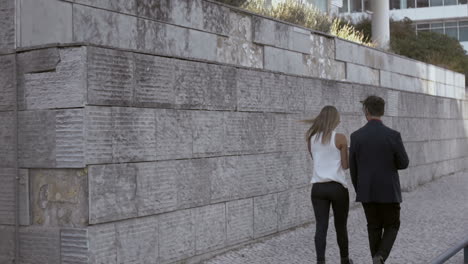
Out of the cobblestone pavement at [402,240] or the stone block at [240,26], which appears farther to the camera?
the stone block at [240,26]

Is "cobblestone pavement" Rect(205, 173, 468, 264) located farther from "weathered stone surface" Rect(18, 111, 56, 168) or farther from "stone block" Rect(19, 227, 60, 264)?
"weathered stone surface" Rect(18, 111, 56, 168)

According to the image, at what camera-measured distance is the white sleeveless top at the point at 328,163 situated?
20.0 ft

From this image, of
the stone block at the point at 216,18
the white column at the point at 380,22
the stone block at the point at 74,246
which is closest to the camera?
the stone block at the point at 74,246

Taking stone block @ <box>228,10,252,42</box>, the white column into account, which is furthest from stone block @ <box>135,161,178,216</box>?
the white column

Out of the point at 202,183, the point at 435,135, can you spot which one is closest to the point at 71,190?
the point at 202,183

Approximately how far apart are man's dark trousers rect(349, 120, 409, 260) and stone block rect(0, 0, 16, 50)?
338cm

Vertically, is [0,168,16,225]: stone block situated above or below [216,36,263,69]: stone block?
below

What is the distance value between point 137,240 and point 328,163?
198 centimetres

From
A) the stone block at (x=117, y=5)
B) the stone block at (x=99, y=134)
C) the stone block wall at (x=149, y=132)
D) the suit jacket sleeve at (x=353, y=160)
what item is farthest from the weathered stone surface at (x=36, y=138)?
the suit jacket sleeve at (x=353, y=160)

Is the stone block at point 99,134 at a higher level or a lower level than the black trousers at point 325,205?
higher

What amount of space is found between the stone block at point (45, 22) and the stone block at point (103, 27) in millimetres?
130

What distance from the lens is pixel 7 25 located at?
594cm

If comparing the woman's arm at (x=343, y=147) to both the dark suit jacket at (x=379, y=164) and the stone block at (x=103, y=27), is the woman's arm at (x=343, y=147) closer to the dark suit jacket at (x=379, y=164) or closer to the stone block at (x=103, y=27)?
the dark suit jacket at (x=379, y=164)

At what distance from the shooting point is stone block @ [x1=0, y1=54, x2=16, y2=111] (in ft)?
19.0
